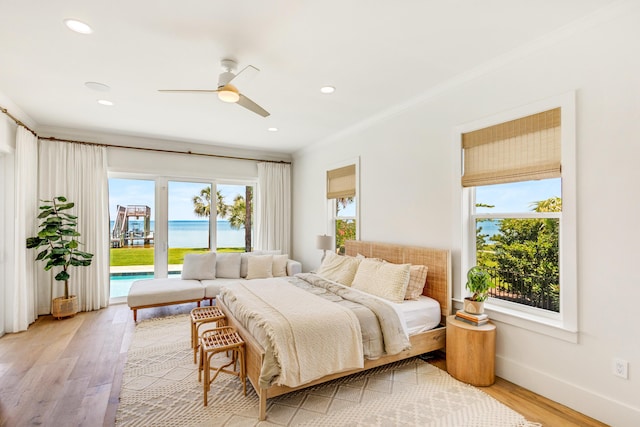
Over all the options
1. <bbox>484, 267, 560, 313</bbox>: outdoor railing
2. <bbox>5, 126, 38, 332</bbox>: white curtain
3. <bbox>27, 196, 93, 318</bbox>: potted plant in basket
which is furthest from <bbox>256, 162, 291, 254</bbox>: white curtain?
<bbox>484, 267, 560, 313</bbox>: outdoor railing

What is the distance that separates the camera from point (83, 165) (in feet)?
15.8

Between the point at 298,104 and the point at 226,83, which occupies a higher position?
the point at 298,104

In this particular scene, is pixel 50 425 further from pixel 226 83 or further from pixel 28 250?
pixel 28 250

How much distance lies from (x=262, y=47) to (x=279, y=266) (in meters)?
3.65

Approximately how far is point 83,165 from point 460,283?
219 inches

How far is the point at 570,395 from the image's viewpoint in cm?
227

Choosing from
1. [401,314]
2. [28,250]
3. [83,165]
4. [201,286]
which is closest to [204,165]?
[83,165]

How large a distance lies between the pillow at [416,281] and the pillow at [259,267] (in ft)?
8.87

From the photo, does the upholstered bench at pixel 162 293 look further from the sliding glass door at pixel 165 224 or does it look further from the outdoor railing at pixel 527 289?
the outdoor railing at pixel 527 289

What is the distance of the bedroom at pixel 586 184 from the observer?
6.61ft

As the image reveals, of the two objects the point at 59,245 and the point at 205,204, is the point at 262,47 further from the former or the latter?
the point at 59,245

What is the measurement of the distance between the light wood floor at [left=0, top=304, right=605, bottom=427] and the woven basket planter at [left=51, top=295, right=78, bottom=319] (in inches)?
9.9

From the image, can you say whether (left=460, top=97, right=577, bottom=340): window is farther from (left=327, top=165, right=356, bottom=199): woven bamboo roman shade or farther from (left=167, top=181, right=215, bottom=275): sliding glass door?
(left=167, top=181, right=215, bottom=275): sliding glass door

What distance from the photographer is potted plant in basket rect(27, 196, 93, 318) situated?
4.17 metres
